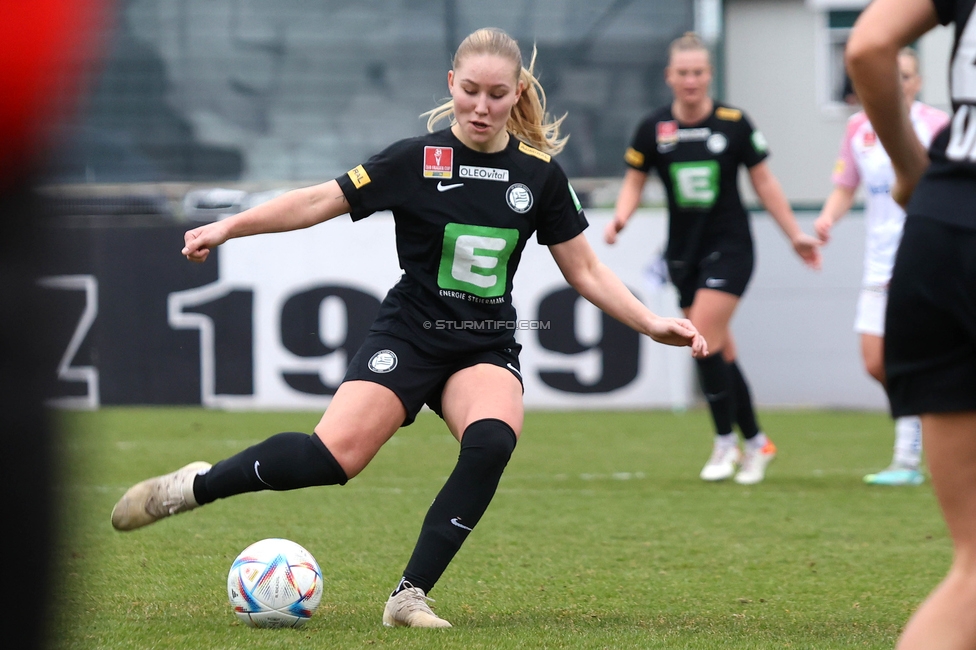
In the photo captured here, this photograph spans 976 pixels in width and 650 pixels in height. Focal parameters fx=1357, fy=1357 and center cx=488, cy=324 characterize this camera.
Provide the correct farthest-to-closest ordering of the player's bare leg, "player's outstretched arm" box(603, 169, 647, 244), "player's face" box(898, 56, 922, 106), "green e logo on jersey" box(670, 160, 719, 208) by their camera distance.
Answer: "player's outstretched arm" box(603, 169, 647, 244)
"green e logo on jersey" box(670, 160, 719, 208)
"player's face" box(898, 56, 922, 106)
the player's bare leg

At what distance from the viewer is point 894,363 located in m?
2.28

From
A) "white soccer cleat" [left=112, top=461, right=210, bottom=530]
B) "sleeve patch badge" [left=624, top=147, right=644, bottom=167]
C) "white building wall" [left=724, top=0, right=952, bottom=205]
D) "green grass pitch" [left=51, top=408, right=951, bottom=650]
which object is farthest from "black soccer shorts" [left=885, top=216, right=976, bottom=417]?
"white building wall" [left=724, top=0, right=952, bottom=205]

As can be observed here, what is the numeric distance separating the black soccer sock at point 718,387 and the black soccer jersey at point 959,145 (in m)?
5.24

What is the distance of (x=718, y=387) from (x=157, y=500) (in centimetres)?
423

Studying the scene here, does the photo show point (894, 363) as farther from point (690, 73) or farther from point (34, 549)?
point (690, 73)

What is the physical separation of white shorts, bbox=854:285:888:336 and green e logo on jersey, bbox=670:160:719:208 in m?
1.00

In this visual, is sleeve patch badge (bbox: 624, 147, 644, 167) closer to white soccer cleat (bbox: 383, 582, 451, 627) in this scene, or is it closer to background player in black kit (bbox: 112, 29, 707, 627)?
background player in black kit (bbox: 112, 29, 707, 627)

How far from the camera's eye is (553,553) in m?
5.37

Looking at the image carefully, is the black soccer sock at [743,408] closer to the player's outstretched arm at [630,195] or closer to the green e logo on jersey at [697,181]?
the green e logo on jersey at [697,181]

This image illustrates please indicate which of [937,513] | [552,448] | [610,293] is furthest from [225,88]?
[610,293]

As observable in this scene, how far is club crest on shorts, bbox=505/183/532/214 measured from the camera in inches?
165

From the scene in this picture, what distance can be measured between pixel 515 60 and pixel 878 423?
8.35 m

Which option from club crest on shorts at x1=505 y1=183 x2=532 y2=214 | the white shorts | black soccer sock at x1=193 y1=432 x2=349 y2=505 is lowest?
the white shorts

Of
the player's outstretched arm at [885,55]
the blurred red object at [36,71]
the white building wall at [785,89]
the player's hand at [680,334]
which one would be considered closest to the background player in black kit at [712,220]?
the player's hand at [680,334]
